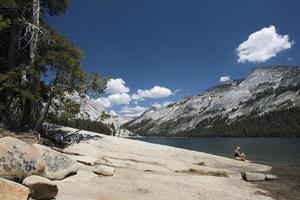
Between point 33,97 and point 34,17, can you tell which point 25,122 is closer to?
point 33,97

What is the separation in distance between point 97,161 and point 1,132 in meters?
9.40

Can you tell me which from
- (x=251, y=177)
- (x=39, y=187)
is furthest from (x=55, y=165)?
(x=251, y=177)

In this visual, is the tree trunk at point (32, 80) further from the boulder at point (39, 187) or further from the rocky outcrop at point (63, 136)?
the boulder at point (39, 187)

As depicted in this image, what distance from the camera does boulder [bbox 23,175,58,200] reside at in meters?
14.9

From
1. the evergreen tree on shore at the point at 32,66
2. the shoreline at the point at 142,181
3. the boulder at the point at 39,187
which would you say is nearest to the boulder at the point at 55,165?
the shoreline at the point at 142,181

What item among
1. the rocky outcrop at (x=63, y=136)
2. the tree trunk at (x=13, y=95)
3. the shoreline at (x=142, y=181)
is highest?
the tree trunk at (x=13, y=95)

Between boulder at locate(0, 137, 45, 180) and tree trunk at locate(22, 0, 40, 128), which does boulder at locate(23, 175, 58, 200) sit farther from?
tree trunk at locate(22, 0, 40, 128)

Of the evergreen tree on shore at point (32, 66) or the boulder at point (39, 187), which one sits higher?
the evergreen tree on shore at point (32, 66)

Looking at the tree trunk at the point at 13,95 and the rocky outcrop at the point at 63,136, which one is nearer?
the tree trunk at the point at 13,95

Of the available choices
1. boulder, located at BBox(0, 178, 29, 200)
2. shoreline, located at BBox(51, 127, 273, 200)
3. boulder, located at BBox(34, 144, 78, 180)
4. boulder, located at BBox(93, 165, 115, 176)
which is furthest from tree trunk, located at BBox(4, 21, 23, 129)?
boulder, located at BBox(0, 178, 29, 200)

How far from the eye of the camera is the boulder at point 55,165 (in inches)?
763

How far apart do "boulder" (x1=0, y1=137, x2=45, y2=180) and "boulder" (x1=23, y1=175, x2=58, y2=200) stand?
1136 millimetres

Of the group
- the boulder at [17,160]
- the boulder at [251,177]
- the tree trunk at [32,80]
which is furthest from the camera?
the tree trunk at [32,80]

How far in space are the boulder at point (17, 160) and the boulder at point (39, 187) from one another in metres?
1.14
